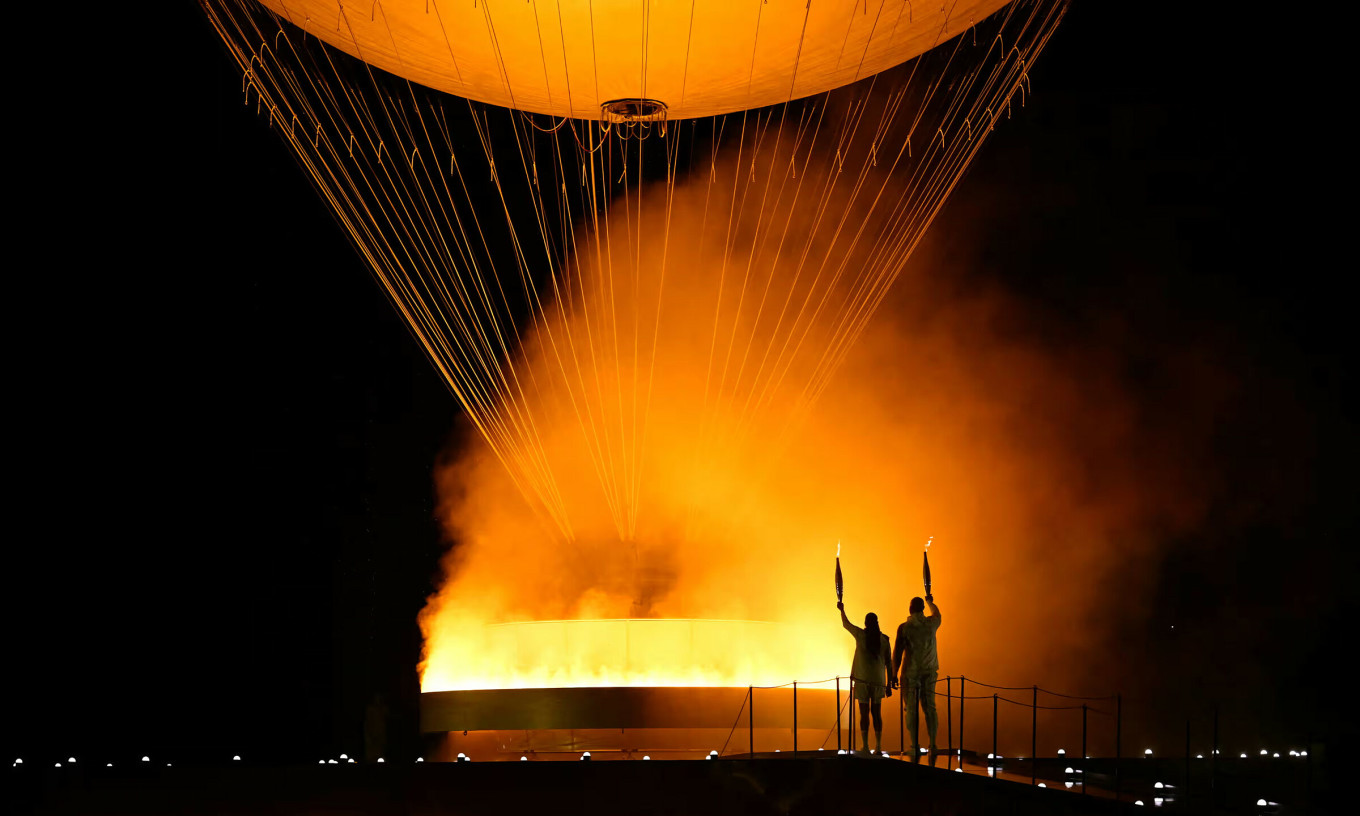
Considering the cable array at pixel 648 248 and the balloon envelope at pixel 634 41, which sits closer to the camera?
the balloon envelope at pixel 634 41

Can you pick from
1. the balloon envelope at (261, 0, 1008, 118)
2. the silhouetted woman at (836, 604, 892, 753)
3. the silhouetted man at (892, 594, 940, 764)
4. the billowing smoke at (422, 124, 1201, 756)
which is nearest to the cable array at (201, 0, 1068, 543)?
the billowing smoke at (422, 124, 1201, 756)

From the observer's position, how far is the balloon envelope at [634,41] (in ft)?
29.9

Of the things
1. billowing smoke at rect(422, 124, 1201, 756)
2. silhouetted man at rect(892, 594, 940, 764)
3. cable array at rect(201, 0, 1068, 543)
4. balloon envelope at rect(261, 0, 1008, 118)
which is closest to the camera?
balloon envelope at rect(261, 0, 1008, 118)

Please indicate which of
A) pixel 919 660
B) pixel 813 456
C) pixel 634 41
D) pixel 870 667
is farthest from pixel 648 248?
pixel 919 660

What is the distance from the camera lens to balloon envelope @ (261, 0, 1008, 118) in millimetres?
9102

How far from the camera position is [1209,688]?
15469mm

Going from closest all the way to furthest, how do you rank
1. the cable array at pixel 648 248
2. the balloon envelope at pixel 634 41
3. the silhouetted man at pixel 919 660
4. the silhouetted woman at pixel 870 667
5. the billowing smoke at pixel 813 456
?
the balloon envelope at pixel 634 41 < the silhouetted man at pixel 919 660 < the silhouetted woman at pixel 870 667 < the billowing smoke at pixel 813 456 < the cable array at pixel 648 248

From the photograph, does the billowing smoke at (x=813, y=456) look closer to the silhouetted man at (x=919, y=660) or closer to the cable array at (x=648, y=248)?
the cable array at (x=648, y=248)

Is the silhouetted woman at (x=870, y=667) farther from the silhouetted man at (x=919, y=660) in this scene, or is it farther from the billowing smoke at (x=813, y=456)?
the billowing smoke at (x=813, y=456)

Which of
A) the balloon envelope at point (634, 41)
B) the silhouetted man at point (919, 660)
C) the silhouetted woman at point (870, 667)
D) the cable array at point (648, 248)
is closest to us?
the balloon envelope at point (634, 41)

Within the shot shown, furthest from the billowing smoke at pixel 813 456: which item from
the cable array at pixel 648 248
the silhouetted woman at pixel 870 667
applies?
the silhouetted woman at pixel 870 667

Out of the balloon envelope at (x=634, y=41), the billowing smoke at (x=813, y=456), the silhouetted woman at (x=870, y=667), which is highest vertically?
the balloon envelope at (x=634, y=41)

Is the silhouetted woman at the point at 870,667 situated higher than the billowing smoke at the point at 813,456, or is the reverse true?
the billowing smoke at the point at 813,456

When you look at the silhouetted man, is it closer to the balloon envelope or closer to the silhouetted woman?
the silhouetted woman
